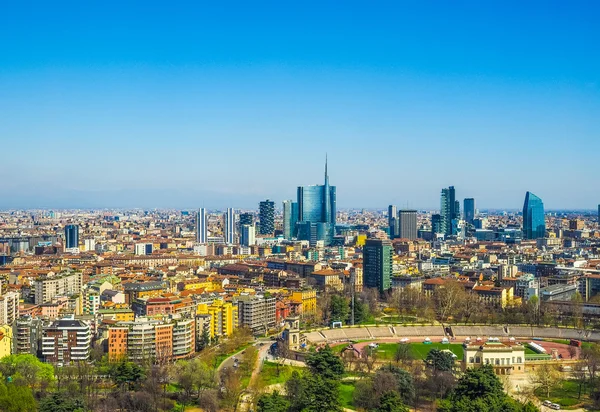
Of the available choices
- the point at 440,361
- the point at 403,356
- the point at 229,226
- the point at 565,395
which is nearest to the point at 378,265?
the point at 403,356

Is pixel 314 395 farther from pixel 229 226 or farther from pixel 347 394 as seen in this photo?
pixel 229 226

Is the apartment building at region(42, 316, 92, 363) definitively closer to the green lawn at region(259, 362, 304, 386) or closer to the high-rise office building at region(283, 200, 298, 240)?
the green lawn at region(259, 362, 304, 386)

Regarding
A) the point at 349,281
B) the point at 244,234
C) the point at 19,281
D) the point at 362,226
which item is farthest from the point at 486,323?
the point at 362,226

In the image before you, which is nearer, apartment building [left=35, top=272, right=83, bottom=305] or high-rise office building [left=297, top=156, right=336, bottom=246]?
apartment building [left=35, top=272, right=83, bottom=305]

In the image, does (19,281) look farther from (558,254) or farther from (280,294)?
(558,254)

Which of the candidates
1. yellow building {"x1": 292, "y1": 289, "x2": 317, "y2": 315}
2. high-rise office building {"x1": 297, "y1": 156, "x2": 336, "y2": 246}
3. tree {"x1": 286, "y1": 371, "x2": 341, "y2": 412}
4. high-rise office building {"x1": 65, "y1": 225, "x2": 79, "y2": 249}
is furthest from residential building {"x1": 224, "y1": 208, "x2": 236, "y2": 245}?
tree {"x1": 286, "y1": 371, "x2": 341, "y2": 412}

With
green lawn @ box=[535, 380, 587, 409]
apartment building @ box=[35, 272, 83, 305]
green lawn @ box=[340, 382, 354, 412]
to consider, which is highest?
apartment building @ box=[35, 272, 83, 305]

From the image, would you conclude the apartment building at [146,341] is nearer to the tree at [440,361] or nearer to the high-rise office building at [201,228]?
the tree at [440,361]
